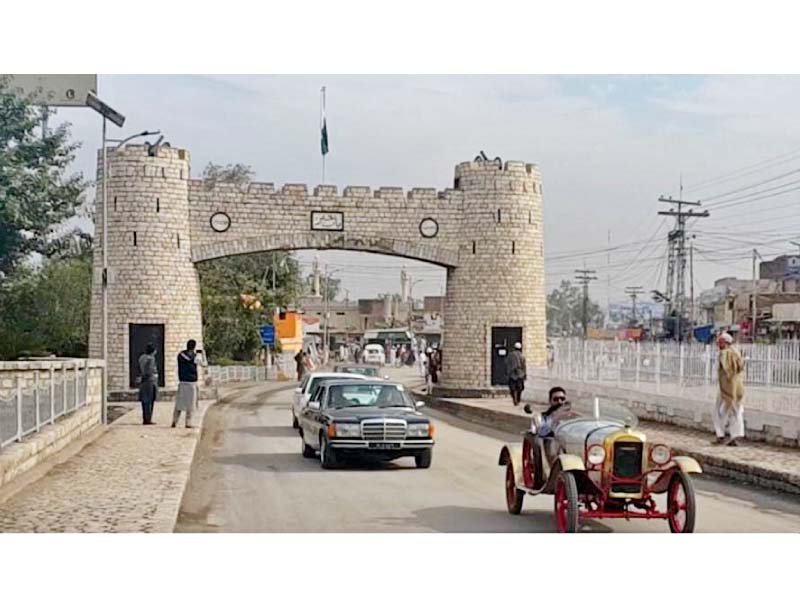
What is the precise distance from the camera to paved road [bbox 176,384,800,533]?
11203 mm

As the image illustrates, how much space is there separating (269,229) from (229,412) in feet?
33.0

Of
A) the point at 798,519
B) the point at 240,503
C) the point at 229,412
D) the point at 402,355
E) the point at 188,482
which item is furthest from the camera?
the point at 402,355

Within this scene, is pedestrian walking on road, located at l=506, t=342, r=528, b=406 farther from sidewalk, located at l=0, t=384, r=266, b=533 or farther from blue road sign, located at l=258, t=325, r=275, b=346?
blue road sign, located at l=258, t=325, r=275, b=346

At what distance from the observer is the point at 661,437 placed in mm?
19859

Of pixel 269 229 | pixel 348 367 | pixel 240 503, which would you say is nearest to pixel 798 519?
pixel 240 503

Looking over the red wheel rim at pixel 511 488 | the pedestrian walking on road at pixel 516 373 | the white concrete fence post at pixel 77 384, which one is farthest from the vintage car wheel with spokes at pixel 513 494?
the pedestrian walking on road at pixel 516 373

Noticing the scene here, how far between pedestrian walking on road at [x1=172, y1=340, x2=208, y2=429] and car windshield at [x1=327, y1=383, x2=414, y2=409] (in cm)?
435

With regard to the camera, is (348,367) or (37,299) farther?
(37,299)

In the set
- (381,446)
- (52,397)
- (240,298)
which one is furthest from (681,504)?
(240,298)

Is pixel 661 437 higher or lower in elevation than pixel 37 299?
lower

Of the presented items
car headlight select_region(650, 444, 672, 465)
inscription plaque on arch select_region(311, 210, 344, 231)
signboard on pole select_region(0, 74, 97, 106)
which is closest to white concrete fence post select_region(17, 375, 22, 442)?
car headlight select_region(650, 444, 672, 465)

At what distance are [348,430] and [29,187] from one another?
21.2 meters

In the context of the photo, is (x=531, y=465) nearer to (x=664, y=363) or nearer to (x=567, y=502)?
(x=567, y=502)

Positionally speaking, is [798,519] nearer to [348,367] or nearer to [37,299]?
[348,367]
